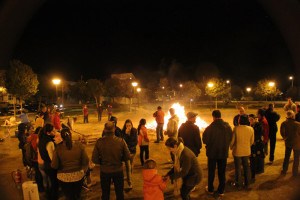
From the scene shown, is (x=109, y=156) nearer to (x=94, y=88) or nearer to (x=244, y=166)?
(x=244, y=166)

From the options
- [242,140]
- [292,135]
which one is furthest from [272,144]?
[242,140]

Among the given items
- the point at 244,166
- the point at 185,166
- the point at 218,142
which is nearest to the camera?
the point at 185,166

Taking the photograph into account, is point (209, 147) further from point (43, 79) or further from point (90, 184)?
point (43, 79)

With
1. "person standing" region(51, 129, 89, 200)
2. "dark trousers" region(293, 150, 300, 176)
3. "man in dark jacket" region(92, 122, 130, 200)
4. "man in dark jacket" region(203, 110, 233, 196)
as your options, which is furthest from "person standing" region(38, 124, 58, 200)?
"dark trousers" region(293, 150, 300, 176)

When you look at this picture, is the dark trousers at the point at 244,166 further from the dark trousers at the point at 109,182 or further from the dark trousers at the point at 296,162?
the dark trousers at the point at 109,182

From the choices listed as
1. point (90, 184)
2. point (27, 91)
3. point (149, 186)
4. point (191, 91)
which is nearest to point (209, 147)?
point (149, 186)

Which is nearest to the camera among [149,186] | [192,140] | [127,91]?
[149,186]

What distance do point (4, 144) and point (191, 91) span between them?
3320 cm

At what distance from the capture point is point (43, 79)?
38.0m

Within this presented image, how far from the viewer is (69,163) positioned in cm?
359

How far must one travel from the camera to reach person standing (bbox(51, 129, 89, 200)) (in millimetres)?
3564

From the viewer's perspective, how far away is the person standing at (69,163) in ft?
11.7

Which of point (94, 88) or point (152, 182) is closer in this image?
point (152, 182)

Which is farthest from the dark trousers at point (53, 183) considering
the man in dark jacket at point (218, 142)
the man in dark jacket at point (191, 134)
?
the man in dark jacket at point (218, 142)
